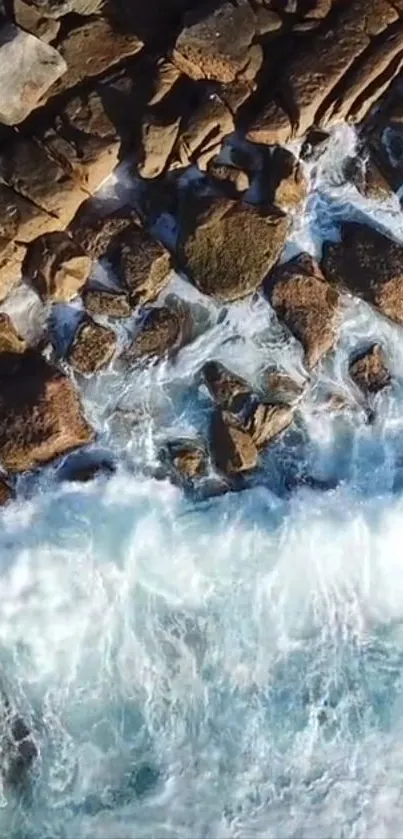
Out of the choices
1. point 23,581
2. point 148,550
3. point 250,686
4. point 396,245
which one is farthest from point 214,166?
point 250,686

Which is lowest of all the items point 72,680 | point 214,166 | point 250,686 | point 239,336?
point 250,686

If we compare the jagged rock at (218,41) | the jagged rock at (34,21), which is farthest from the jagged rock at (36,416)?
the jagged rock at (218,41)

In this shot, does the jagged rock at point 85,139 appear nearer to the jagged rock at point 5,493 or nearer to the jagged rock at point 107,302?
the jagged rock at point 107,302

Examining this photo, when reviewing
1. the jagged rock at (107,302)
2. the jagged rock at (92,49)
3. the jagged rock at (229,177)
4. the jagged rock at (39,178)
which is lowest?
the jagged rock at (107,302)

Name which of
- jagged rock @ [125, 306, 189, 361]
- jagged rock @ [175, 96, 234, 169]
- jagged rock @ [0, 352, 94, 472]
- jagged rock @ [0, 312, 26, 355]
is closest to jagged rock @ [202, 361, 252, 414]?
jagged rock @ [125, 306, 189, 361]

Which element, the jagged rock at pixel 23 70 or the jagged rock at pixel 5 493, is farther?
the jagged rock at pixel 5 493

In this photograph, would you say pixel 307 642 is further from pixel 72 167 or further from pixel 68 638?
pixel 72 167
